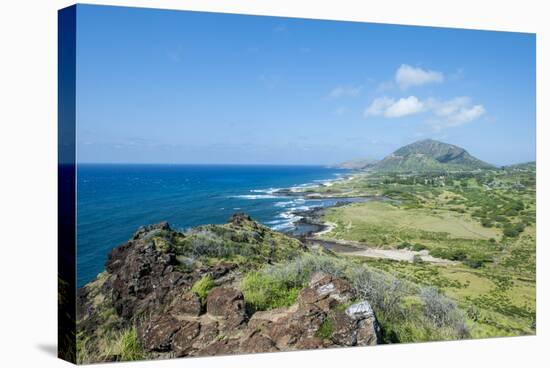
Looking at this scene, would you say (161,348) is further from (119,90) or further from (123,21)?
(123,21)

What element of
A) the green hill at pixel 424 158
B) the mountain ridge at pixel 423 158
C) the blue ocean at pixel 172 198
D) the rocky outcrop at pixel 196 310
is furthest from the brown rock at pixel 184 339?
the green hill at pixel 424 158

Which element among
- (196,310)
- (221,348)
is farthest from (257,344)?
(196,310)

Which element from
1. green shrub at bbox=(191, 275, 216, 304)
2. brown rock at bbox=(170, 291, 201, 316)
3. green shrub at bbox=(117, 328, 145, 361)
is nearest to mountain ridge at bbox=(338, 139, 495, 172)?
green shrub at bbox=(191, 275, 216, 304)

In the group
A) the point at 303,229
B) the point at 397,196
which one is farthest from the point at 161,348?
the point at 397,196

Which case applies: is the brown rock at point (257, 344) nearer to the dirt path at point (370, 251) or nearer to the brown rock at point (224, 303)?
the brown rock at point (224, 303)

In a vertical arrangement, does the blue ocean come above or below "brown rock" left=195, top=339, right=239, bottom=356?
above

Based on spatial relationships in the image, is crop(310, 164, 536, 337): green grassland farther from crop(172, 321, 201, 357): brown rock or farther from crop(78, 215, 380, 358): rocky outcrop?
crop(172, 321, 201, 357): brown rock
